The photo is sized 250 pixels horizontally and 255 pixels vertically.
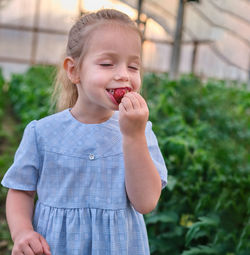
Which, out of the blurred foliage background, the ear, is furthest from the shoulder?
the blurred foliage background

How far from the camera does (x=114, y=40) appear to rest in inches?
52.4

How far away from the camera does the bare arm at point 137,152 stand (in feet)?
4.06

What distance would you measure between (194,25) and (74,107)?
12.4m

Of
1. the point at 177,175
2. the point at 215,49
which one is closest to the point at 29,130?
the point at 177,175


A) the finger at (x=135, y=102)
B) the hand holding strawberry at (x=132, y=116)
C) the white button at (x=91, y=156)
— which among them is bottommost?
the white button at (x=91, y=156)

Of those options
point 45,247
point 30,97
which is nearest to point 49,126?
point 45,247

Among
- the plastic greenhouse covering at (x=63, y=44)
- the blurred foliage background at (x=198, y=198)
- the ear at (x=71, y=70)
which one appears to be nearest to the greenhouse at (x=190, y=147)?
the blurred foliage background at (x=198, y=198)

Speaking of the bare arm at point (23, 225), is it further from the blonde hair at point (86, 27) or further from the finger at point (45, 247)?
the blonde hair at point (86, 27)

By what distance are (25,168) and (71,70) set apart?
15.5 inches

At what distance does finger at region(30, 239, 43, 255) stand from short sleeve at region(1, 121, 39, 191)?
206 mm

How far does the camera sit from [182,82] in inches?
209

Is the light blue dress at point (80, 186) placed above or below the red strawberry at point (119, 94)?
below

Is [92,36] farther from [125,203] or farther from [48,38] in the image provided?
[48,38]

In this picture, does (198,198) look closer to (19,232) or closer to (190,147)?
(190,147)
